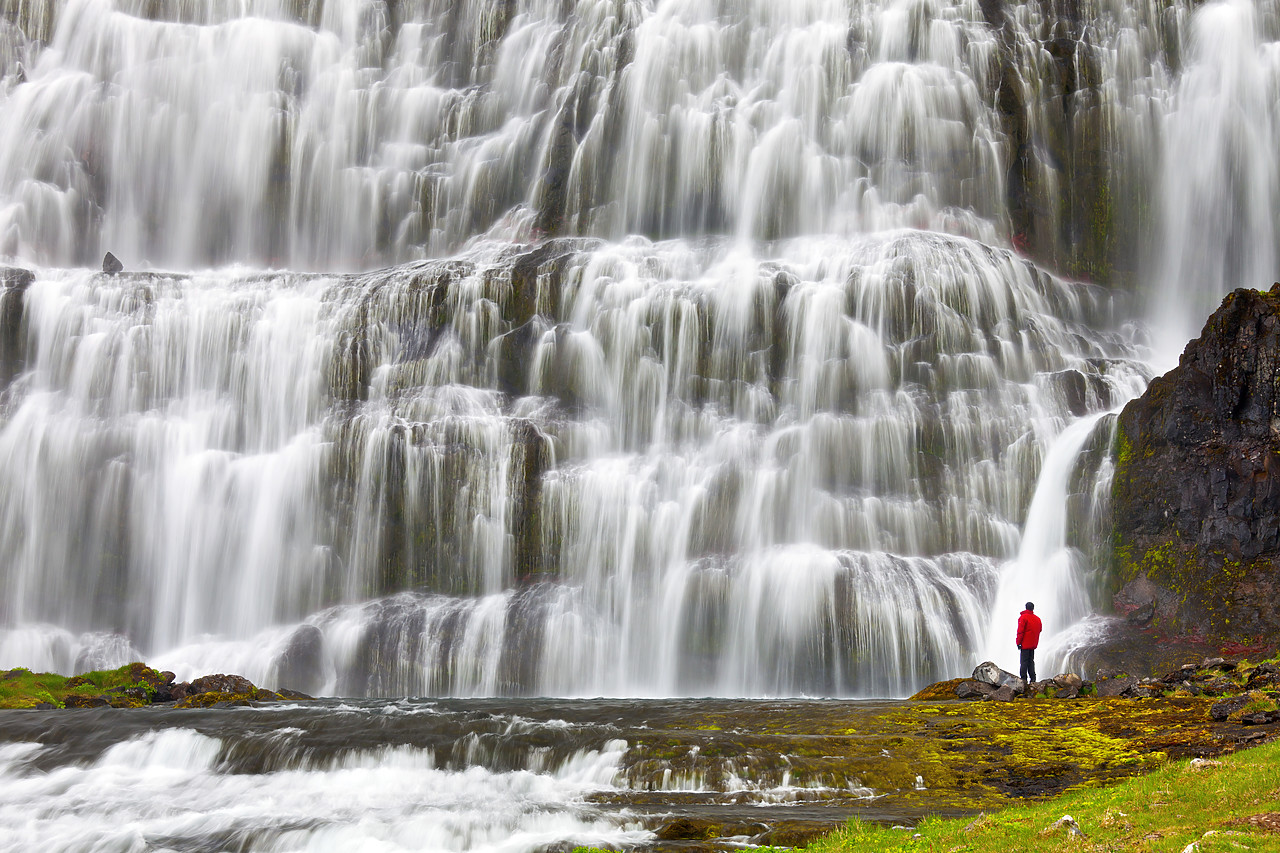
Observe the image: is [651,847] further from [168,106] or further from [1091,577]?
[168,106]

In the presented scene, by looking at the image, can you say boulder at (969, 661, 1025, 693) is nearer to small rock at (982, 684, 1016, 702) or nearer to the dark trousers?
small rock at (982, 684, 1016, 702)

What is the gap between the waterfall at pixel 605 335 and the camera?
27.8m

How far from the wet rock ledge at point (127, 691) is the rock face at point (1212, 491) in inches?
801

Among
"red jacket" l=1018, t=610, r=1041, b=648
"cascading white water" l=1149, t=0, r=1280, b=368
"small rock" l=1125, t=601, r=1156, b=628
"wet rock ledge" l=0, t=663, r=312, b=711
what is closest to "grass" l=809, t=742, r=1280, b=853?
"red jacket" l=1018, t=610, r=1041, b=648

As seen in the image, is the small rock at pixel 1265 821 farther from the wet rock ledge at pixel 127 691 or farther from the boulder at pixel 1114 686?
the wet rock ledge at pixel 127 691

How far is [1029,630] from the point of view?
1989 cm

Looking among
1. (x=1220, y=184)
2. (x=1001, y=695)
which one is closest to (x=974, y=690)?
(x=1001, y=695)

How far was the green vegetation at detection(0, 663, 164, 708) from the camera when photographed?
22.2 metres

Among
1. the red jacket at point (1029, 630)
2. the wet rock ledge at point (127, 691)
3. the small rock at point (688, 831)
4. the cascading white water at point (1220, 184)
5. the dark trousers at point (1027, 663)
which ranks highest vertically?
the cascading white water at point (1220, 184)

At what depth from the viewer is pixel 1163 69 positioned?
1560 inches

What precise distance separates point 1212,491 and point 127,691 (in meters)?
24.9

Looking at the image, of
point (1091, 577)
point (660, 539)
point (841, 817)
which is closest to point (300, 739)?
point (841, 817)

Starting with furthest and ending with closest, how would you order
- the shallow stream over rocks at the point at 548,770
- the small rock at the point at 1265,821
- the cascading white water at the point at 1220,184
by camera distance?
the cascading white water at the point at 1220,184 → the shallow stream over rocks at the point at 548,770 → the small rock at the point at 1265,821

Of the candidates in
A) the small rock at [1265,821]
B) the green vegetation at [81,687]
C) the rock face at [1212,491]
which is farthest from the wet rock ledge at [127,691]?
the rock face at [1212,491]
